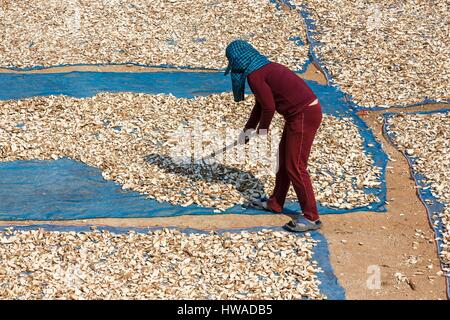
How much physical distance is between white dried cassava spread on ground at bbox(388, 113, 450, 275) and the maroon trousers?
4.23 ft

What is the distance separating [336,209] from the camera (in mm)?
6969

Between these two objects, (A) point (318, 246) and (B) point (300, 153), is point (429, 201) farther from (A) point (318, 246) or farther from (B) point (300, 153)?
(B) point (300, 153)

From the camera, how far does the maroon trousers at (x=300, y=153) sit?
6047 millimetres

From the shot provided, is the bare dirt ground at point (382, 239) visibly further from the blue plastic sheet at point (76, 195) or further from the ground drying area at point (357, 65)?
the blue plastic sheet at point (76, 195)

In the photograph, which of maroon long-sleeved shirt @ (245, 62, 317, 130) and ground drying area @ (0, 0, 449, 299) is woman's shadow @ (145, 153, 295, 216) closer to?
ground drying area @ (0, 0, 449, 299)

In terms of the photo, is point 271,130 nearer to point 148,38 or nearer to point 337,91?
point 337,91

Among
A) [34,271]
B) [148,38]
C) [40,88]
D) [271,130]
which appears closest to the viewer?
[34,271]

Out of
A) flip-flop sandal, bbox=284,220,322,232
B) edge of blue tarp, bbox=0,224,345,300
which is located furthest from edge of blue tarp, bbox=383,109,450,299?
flip-flop sandal, bbox=284,220,322,232

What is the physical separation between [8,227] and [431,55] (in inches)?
266

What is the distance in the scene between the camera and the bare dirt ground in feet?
19.0

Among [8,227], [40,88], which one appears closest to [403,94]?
[40,88]

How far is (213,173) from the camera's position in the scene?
7.46 m

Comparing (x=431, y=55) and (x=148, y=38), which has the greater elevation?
(x=431, y=55)

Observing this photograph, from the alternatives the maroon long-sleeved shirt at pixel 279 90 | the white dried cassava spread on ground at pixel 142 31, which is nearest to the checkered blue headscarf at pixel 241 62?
the maroon long-sleeved shirt at pixel 279 90
